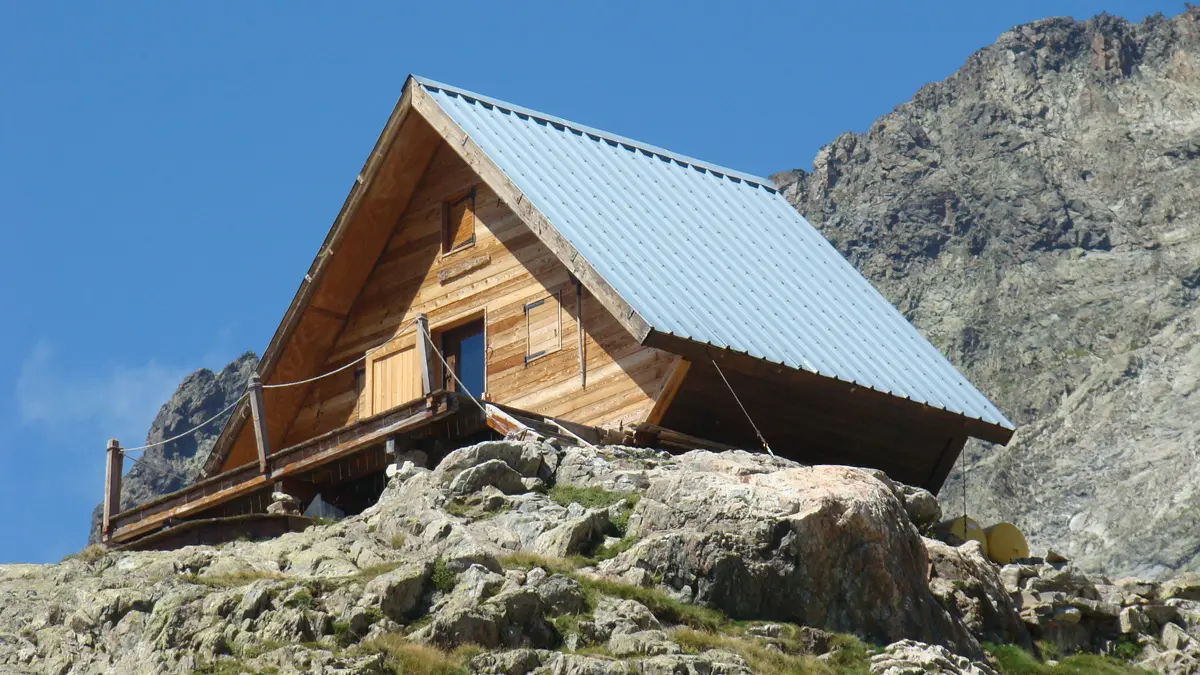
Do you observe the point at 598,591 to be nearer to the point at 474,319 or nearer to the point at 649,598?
the point at 649,598

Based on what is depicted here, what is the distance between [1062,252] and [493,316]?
93.3 m

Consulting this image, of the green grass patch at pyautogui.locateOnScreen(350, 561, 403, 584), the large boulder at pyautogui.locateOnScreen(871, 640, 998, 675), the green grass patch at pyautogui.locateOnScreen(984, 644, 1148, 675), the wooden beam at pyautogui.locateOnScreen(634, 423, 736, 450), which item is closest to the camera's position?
the large boulder at pyautogui.locateOnScreen(871, 640, 998, 675)

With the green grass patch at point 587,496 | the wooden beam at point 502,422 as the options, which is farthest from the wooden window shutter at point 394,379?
the green grass patch at point 587,496

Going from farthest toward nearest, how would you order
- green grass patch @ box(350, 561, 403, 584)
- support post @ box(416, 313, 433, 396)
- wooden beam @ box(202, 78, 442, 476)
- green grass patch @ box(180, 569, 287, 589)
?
wooden beam @ box(202, 78, 442, 476) → support post @ box(416, 313, 433, 396) → green grass patch @ box(180, 569, 287, 589) → green grass patch @ box(350, 561, 403, 584)

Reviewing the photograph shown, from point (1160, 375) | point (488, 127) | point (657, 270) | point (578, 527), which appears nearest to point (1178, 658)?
point (578, 527)

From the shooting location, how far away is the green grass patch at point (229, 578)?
71.8ft

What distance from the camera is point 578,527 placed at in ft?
74.8

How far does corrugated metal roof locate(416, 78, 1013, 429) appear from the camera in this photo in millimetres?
29438

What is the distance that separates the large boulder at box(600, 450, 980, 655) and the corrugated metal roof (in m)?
5.47

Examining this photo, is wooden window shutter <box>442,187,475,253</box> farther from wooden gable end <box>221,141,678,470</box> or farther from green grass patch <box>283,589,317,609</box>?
green grass patch <box>283,589,317,609</box>

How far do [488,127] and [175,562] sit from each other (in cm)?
1052

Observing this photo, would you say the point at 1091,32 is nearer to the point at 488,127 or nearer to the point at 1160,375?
the point at 1160,375

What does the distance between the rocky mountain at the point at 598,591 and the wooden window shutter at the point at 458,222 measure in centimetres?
689

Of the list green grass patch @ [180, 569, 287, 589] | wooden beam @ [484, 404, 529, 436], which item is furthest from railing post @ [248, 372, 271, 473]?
green grass patch @ [180, 569, 287, 589]
